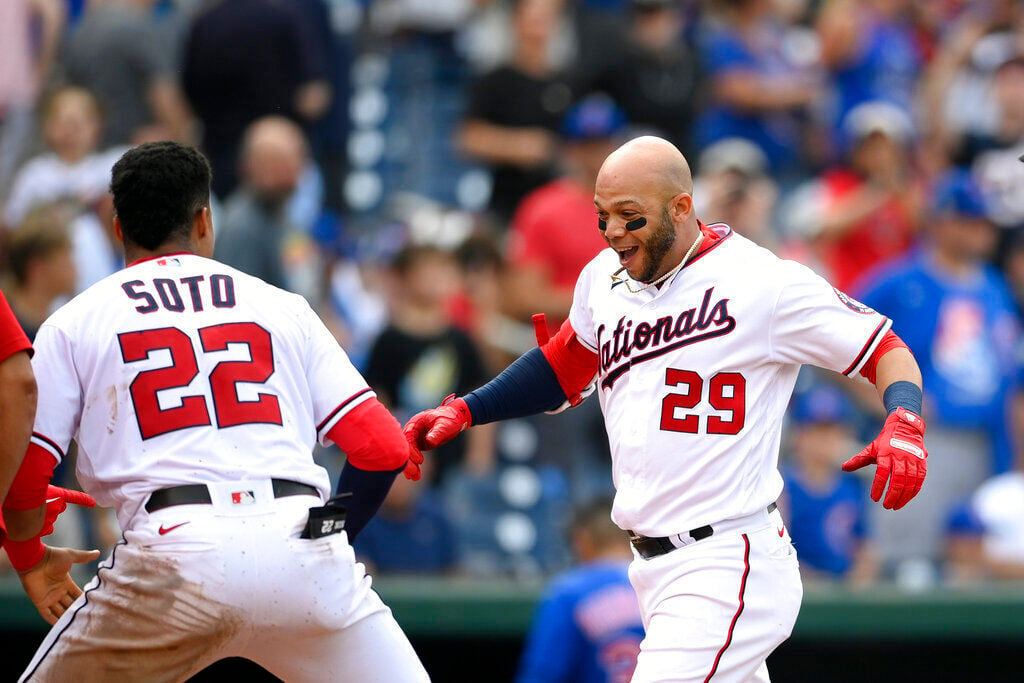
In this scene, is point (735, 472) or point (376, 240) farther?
point (376, 240)

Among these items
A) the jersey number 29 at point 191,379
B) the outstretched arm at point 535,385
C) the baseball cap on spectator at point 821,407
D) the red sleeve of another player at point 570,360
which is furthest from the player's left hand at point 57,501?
the baseball cap on spectator at point 821,407

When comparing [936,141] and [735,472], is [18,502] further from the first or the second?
[936,141]

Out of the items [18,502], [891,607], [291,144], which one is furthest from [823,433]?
[18,502]

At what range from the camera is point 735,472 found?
424 cm

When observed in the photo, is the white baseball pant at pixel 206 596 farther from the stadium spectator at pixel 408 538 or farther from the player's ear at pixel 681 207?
the stadium spectator at pixel 408 538

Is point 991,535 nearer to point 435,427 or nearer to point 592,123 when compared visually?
point 592,123

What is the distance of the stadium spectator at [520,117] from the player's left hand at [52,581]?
220 inches

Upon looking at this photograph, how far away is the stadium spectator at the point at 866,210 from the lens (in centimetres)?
945

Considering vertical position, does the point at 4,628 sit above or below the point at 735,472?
below

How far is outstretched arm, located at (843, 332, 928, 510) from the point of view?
395 cm

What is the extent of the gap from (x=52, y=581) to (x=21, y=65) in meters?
5.46

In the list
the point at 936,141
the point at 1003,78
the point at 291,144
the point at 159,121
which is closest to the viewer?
the point at 291,144

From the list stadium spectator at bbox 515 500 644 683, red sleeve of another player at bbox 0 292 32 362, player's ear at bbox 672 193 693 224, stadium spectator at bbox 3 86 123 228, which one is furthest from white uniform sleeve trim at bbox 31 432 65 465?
stadium spectator at bbox 3 86 123 228

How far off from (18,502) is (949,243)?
5959 mm
